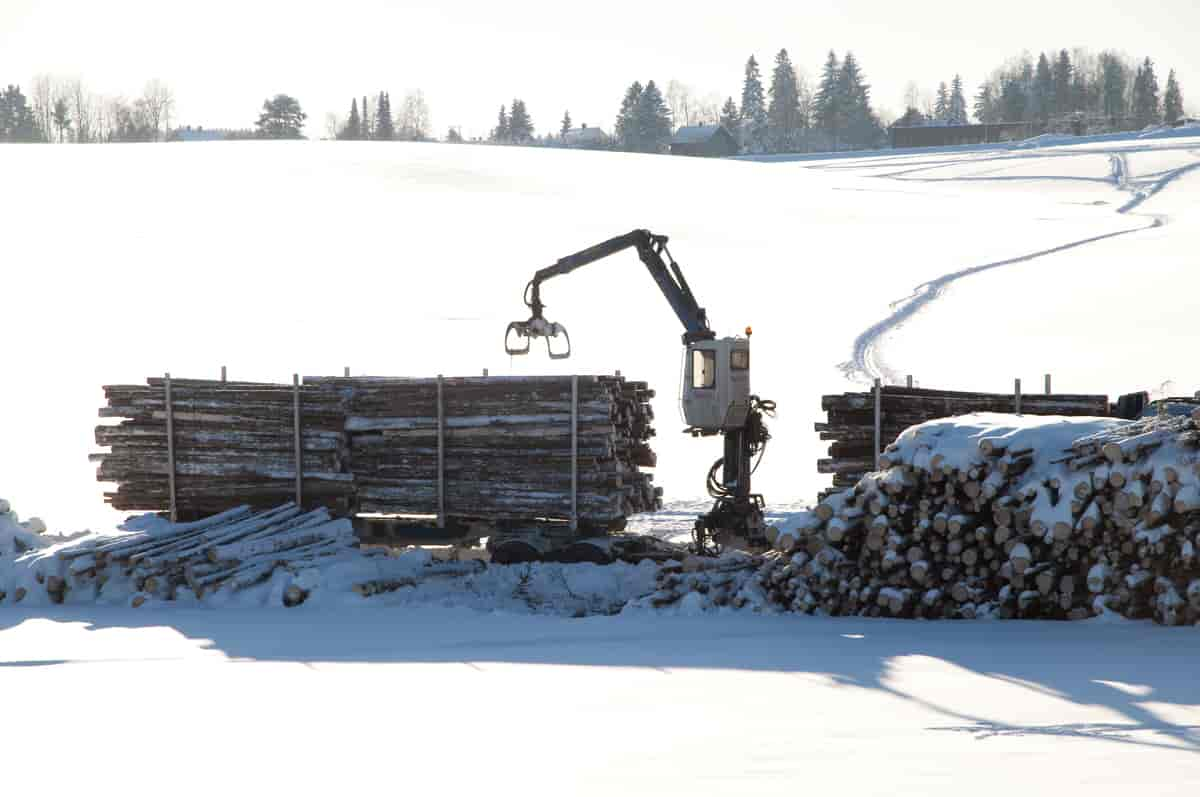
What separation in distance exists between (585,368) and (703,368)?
13016 millimetres

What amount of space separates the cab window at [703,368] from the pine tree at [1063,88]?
412ft

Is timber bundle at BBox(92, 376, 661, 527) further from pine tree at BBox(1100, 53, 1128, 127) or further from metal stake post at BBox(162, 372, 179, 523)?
pine tree at BBox(1100, 53, 1128, 127)

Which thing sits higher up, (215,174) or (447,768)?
(215,174)

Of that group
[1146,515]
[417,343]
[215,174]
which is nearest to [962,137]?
[215,174]

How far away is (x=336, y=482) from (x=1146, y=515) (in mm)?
8836

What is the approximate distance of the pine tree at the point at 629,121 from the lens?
123 m

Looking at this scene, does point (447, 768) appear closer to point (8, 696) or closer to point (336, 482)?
point (8, 696)

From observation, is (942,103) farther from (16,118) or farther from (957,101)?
(16,118)

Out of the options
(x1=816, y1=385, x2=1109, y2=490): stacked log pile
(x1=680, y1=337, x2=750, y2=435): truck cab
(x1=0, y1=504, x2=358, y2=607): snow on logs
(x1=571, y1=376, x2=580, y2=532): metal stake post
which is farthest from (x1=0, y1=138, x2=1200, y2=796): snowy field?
(x1=816, y1=385, x2=1109, y2=490): stacked log pile

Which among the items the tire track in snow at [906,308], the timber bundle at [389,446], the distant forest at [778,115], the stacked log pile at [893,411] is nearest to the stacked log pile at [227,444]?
the timber bundle at [389,446]

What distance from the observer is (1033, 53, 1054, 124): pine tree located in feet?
435

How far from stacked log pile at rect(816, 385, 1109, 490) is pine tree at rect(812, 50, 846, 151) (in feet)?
387

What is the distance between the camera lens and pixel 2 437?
23781mm

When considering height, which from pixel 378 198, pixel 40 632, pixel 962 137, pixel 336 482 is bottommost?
pixel 40 632
